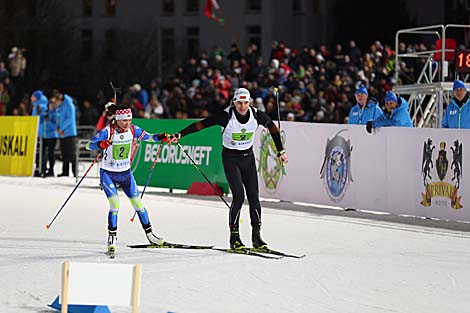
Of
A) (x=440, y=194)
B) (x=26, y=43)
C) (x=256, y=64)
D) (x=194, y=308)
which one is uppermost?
(x=26, y=43)

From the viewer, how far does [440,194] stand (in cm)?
1538

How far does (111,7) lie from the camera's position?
58656 mm

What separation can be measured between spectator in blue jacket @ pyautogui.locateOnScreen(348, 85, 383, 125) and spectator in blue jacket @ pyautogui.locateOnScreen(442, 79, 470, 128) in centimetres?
170

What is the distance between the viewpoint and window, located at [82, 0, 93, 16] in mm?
58875

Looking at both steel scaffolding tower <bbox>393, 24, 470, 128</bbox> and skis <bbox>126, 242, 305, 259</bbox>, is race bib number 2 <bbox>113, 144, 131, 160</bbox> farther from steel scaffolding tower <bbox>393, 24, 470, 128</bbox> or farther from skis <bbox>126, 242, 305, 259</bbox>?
steel scaffolding tower <bbox>393, 24, 470, 128</bbox>

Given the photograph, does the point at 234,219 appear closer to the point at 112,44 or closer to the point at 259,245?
the point at 259,245

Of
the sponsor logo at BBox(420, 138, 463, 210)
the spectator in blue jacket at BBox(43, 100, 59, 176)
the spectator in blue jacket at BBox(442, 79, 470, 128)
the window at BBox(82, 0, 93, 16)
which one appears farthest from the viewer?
the window at BBox(82, 0, 93, 16)

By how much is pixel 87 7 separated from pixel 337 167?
143 feet

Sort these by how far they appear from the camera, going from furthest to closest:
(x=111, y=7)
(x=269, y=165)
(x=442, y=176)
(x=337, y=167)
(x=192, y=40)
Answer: (x=111, y=7)
(x=192, y=40)
(x=269, y=165)
(x=337, y=167)
(x=442, y=176)

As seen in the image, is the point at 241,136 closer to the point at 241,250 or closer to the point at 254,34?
the point at 241,250

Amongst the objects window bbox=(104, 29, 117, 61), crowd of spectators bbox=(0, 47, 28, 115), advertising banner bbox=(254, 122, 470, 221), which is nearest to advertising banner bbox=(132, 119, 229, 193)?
advertising banner bbox=(254, 122, 470, 221)

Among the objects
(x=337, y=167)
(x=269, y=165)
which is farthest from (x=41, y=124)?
(x=337, y=167)

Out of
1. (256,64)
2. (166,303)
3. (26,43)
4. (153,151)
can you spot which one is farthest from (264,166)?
(26,43)

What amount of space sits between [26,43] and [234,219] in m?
39.4
